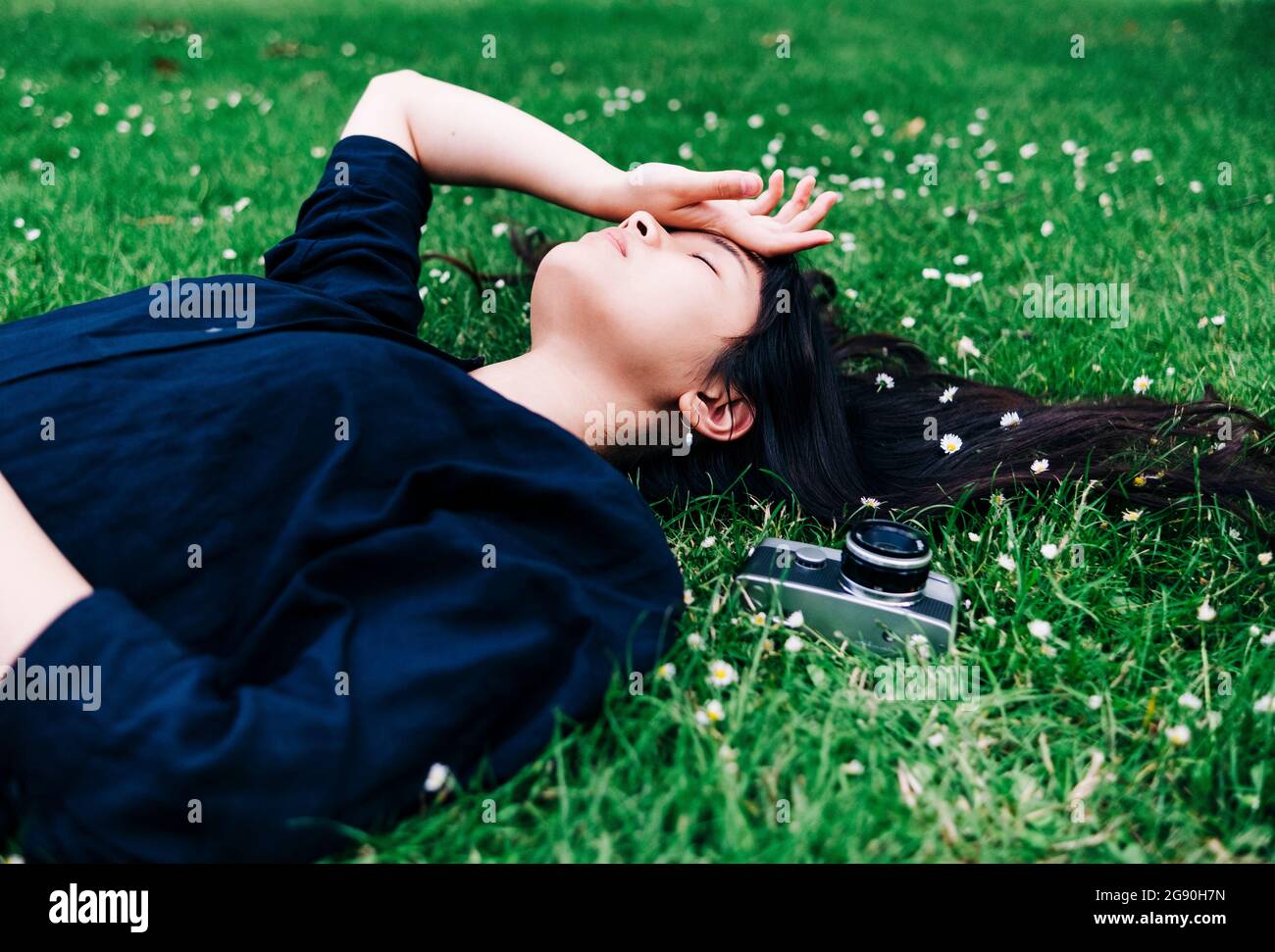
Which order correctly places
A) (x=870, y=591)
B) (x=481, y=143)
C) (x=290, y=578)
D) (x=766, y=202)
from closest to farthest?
(x=290, y=578), (x=870, y=591), (x=766, y=202), (x=481, y=143)

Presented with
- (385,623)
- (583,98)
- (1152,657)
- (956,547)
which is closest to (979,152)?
(583,98)

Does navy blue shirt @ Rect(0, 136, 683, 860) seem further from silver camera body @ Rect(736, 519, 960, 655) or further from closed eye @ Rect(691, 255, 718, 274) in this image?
closed eye @ Rect(691, 255, 718, 274)

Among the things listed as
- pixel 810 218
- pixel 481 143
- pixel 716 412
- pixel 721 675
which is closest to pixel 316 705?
pixel 721 675

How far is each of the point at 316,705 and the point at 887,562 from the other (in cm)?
111

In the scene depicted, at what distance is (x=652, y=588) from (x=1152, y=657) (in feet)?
3.52

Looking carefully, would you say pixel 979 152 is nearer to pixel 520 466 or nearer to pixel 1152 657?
pixel 1152 657

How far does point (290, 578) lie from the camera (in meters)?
1.67

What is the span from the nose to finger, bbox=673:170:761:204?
12 cm

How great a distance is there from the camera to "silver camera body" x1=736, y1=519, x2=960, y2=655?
1977 mm

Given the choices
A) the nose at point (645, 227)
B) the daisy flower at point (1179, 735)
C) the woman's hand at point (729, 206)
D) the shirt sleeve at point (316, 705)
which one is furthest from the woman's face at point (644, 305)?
the daisy flower at point (1179, 735)

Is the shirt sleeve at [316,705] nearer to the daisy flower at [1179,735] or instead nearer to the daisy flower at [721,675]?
the daisy flower at [721,675]

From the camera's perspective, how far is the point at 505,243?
4.04 metres

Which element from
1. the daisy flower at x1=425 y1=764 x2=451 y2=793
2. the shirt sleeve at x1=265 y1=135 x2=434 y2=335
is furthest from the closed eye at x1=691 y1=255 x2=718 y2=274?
the daisy flower at x1=425 y1=764 x2=451 y2=793

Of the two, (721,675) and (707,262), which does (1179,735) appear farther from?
(707,262)
